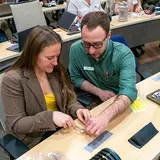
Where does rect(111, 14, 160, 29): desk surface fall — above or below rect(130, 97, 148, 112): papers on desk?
above

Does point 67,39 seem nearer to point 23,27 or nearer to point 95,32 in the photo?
point 23,27

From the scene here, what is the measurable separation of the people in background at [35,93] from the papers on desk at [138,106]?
302mm

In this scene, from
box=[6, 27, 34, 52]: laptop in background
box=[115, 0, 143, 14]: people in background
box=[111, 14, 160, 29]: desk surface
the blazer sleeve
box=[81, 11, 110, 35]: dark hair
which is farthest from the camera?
box=[115, 0, 143, 14]: people in background

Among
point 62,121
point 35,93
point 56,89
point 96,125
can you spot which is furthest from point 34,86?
point 96,125

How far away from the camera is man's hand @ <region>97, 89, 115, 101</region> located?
65.4 inches

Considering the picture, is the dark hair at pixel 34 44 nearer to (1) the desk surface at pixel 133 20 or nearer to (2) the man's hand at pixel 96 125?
(2) the man's hand at pixel 96 125

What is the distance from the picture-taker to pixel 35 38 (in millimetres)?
1201

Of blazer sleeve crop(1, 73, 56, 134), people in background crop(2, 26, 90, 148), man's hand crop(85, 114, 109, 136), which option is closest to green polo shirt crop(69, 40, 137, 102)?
man's hand crop(85, 114, 109, 136)

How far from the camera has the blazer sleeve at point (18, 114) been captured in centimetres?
120

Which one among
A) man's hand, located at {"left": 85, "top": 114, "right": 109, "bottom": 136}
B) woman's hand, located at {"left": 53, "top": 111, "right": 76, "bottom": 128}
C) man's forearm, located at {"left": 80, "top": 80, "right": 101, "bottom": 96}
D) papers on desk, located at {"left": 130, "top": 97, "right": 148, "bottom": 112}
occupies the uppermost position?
woman's hand, located at {"left": 53, "top": 111, "right": 76, "bottom": 128}

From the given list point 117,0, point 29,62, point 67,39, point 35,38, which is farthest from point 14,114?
point 117,0

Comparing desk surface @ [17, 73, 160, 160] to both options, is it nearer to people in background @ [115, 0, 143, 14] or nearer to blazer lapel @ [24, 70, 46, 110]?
blazer lapel @ [24, 70, 46, 110]

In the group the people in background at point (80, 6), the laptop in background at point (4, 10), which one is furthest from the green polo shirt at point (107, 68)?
the laptop in background at point (4, 10)

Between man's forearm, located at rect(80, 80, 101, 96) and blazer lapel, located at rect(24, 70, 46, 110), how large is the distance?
0.50m
